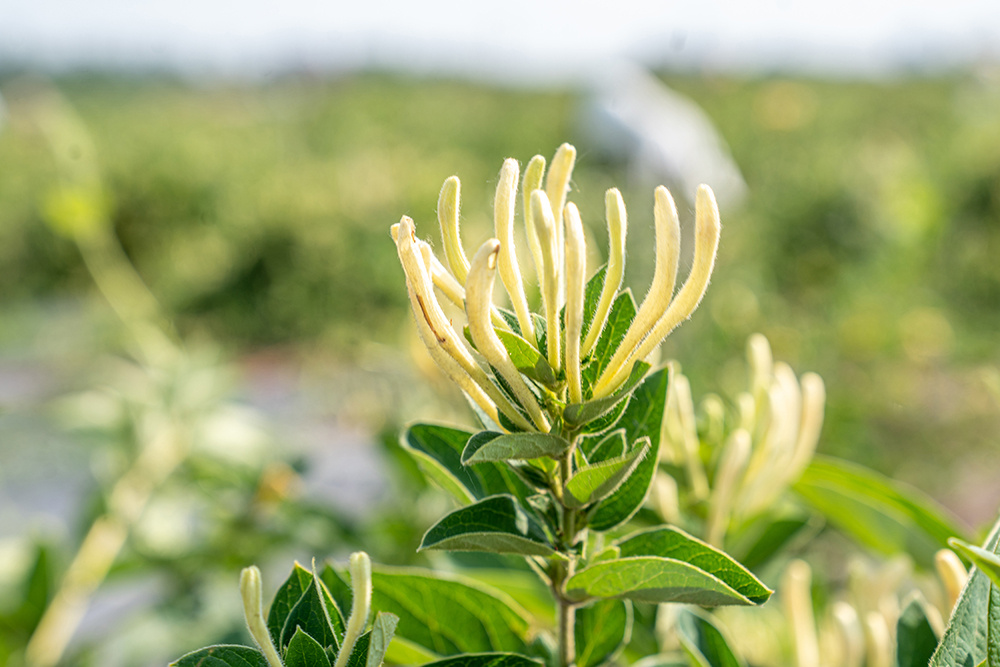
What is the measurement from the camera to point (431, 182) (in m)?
3.36

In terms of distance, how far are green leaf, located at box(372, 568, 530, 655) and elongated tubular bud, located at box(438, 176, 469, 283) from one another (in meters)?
0.12

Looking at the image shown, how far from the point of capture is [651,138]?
2354 mm

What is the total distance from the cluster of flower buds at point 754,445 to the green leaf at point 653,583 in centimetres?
10

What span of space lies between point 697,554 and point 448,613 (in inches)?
3.7

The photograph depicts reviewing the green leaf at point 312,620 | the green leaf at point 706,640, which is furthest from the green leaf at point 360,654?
the green leaf at point 706,640

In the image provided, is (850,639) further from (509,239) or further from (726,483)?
(509,239)

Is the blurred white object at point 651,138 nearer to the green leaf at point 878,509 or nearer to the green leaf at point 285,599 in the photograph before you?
the green leaf at point 878,509

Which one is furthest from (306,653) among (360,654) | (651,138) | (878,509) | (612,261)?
(651,138)

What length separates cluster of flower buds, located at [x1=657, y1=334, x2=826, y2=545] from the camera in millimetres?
303

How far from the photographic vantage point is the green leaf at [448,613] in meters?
0.26

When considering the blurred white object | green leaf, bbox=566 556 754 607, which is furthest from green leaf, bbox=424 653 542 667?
the blurred white object

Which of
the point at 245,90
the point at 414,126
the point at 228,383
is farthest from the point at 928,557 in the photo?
the point at 245,90

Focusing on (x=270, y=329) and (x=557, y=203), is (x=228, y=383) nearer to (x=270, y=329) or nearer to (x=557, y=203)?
(x=557, y=203)

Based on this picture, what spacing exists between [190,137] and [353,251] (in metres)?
4.43
